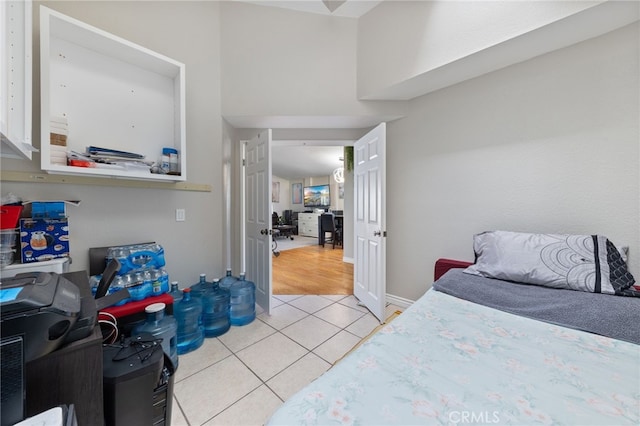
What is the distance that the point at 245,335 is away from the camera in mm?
2020

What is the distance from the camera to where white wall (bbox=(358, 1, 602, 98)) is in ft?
4.82

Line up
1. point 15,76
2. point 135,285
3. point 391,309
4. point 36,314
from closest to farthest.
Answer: point 36,314 < point 15,76 < point 135,285 < point 391,309

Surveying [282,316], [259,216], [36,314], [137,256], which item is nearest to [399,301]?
[282,316]

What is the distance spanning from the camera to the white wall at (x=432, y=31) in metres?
1.47

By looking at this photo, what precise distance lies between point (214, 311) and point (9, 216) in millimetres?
1419

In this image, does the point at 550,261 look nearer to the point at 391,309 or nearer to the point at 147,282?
the point at 391,309

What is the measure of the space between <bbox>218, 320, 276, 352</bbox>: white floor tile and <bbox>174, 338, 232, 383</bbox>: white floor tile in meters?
0.06

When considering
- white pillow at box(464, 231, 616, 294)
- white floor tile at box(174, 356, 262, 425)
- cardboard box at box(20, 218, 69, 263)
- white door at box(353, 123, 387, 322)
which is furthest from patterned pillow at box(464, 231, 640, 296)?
cardboard box at box(20, 218, 69, 263)

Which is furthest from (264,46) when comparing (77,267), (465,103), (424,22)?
(77,267)

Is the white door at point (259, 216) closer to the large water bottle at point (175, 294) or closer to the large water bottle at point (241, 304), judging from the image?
the large water bottle at point (241, 304)

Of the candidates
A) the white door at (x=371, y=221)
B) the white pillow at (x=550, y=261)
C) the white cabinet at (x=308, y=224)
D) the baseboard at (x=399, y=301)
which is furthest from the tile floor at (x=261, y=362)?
the white cabinet at (x=308, y=224)

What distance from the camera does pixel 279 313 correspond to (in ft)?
7.97

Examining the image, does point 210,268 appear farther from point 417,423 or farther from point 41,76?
point 417,423

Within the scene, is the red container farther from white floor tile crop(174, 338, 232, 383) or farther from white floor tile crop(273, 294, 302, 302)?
white floor tile crop(273, 294, 302, 302)
